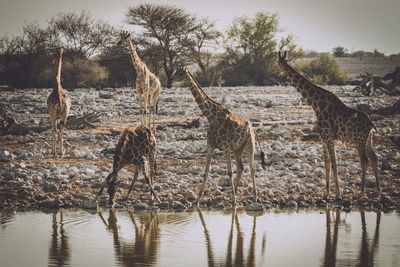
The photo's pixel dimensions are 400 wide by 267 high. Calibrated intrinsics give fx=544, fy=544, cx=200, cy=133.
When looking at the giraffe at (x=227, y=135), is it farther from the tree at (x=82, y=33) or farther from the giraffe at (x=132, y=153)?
the tree at (x=82, y=33)

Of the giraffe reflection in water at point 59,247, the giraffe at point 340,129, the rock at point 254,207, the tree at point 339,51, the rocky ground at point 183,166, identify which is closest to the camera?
the giraffe reflection in water at point 59,247

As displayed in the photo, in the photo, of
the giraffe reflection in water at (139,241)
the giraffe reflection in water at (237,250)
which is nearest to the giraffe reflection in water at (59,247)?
the giraffe reflection in water at (139,241)

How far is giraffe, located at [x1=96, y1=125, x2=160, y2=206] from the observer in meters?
8.44

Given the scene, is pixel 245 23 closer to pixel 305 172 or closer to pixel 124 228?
pixel 305 172

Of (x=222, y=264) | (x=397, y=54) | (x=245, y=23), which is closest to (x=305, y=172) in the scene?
(x=222, y=264)

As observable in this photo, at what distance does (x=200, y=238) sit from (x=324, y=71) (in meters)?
31.6

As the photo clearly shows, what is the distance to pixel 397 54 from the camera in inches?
2338

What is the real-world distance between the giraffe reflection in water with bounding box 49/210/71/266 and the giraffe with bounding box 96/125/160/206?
1004 millimetres

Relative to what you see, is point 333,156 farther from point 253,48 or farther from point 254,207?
point 253,48

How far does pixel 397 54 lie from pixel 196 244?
5779cm

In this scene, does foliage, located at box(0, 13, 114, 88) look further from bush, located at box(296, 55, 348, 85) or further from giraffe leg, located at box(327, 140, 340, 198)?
giraffe leg, located at box(327, 140, 340, 198)

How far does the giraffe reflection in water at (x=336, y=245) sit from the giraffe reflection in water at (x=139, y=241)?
204 cm

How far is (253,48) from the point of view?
37.3 meters

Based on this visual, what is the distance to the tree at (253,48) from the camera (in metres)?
36.3
